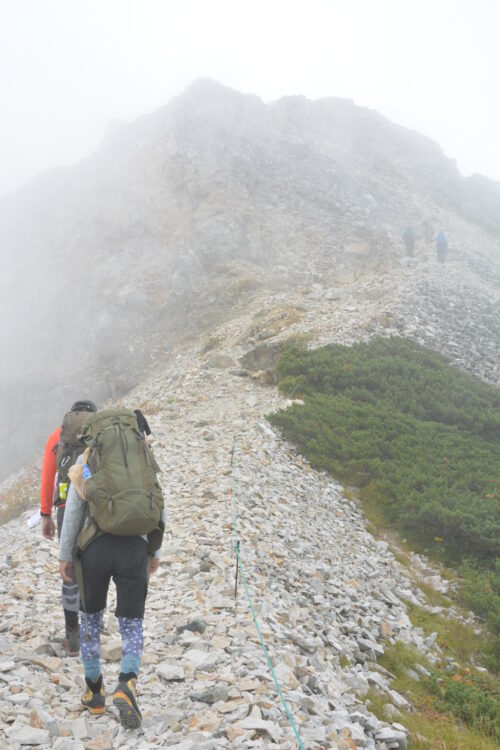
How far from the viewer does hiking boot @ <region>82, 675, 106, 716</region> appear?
15.1 feet

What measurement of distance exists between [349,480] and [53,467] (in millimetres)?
9296

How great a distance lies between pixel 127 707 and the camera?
4195 millimetres

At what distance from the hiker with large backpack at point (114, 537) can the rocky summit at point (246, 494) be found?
471mm

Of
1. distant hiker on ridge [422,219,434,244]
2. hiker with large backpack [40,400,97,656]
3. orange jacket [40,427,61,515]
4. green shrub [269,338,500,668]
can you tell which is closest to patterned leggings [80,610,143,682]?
hiker with large backpack [40,400,97,656]

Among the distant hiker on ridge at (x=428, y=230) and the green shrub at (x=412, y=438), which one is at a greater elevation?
the distant hiker on ridge at (x=428, y=230)

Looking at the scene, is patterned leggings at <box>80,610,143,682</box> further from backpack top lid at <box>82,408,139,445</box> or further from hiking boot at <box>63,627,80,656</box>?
backpack top lid at <box>82,408,139,445</box>

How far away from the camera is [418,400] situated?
17469 millimetres

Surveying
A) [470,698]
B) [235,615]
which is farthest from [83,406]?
[470,698]

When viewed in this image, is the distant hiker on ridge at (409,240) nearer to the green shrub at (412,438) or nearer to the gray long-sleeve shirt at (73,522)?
the green shrub at (412,438)

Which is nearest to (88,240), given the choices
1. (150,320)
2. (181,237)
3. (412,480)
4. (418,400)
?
(181,237)

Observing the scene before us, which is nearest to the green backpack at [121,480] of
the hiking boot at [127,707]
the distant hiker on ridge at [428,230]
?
the hiking boot at [127,707]

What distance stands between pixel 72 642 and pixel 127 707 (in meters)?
1.94

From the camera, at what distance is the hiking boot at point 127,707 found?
4.18 metres

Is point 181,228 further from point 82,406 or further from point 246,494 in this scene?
point 82,406
